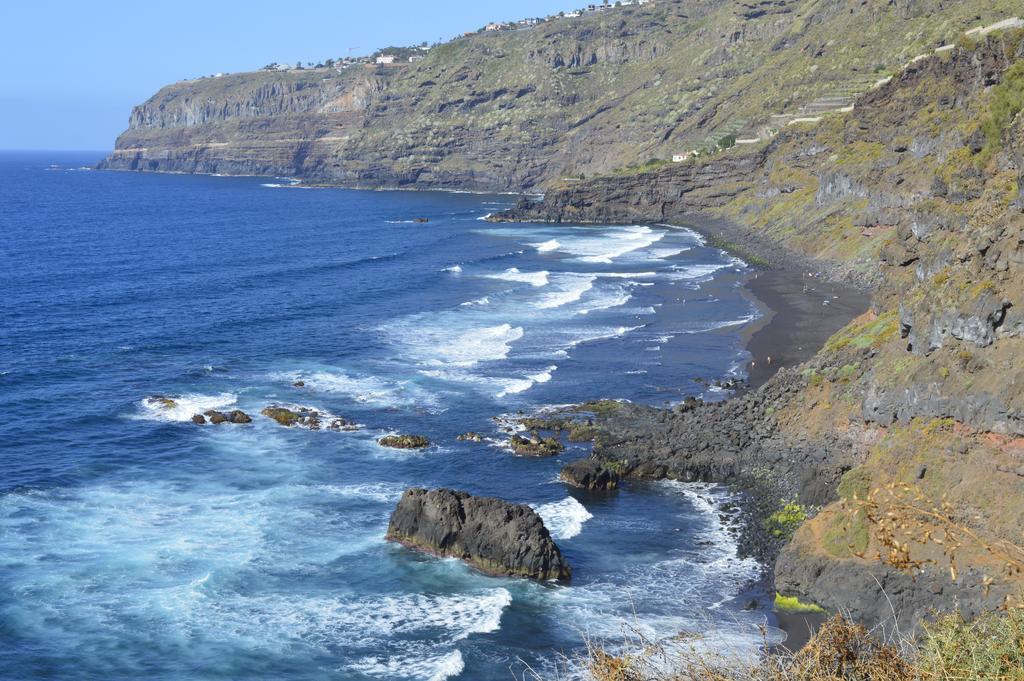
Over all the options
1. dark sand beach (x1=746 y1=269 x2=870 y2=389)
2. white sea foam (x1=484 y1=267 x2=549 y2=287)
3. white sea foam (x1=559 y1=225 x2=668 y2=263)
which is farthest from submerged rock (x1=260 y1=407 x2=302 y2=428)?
white sea foam (x1=559 y1=225 x2=668 y2=263)

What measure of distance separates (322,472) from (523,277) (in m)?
60.2

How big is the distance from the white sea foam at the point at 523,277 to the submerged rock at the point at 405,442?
166 ft

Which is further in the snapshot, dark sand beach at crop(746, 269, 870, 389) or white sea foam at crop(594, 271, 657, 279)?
white sea foam at crop(594, 271, 657, 279)

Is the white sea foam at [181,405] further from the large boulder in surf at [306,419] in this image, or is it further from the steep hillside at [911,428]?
the steep hillside at [911,428]

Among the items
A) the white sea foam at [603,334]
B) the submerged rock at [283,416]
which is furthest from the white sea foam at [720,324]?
the submerged rock at [283,416]

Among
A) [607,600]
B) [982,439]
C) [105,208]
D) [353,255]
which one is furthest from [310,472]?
[105,208]

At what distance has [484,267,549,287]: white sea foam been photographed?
342 feet

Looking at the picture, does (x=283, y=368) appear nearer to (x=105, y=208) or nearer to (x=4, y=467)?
(x=4, y=467)

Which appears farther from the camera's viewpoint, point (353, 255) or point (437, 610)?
point (353, 255)

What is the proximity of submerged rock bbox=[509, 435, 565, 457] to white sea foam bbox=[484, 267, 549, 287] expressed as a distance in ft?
167

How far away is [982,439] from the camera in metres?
Result: 35.8

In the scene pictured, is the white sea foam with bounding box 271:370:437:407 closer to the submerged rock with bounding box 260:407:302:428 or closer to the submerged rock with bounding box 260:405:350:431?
the submerged rock with bounding box 260:405:350:431

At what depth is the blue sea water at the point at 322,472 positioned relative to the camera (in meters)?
34.3

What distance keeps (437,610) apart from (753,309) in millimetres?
55285
